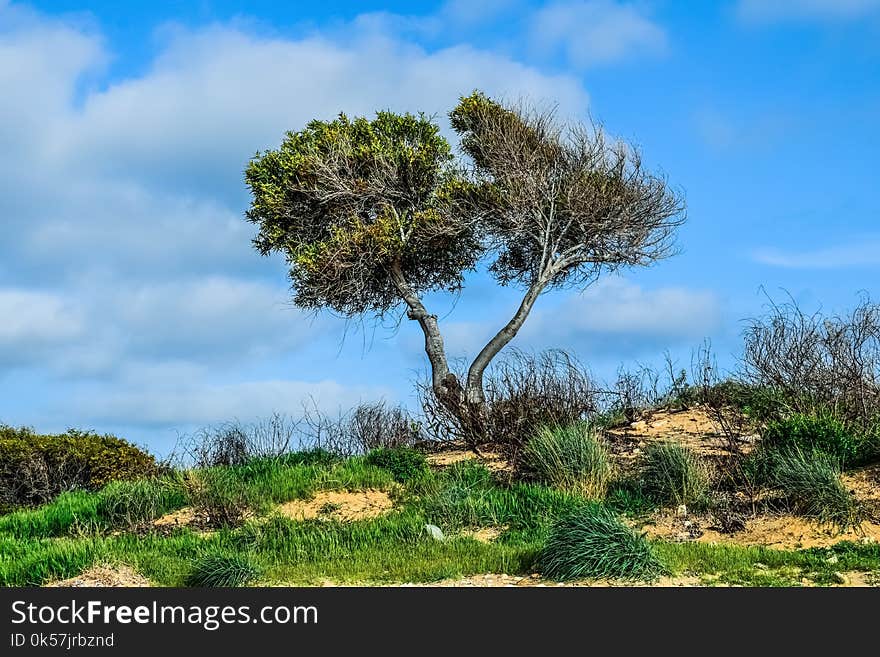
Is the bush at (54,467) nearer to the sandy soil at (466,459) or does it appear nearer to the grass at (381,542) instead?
the grass at (381,542)

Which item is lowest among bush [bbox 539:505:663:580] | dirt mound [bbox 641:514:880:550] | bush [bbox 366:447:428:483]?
dirt mound [bbox 641:514:880:550]

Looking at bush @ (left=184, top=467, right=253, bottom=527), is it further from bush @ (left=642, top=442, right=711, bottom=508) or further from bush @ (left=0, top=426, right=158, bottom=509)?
bush @ (left=642, top=442, right=711, bottom=508)

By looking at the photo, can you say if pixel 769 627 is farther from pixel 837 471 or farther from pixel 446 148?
pixel 446 148

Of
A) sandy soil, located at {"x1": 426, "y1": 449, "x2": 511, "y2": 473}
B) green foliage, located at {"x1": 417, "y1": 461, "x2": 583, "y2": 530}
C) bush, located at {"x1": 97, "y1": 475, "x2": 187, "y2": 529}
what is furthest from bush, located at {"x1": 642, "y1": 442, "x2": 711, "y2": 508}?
bush, located at {"x1": 97, "y1": 475, "x2": 187, "y2": 529}

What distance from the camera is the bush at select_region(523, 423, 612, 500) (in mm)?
12555

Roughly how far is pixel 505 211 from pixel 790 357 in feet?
25.2

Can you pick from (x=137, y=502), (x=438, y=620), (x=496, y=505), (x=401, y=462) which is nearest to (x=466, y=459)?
(x=401, y=462)

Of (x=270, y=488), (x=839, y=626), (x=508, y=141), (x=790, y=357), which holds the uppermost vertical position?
(x=508, y=141)

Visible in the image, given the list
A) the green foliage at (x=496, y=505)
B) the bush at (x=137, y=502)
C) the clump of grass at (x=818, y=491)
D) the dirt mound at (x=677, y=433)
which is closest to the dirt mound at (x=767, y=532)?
the clump of grass at (x=818, y=491)

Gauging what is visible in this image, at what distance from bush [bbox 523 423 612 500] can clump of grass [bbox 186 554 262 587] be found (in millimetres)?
5079

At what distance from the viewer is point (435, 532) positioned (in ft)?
34.9

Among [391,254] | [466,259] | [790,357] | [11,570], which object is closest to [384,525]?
[11,570]

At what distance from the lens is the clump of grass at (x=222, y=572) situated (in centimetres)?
878

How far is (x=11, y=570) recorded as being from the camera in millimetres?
10156
